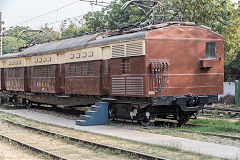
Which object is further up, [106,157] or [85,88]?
[85,88]

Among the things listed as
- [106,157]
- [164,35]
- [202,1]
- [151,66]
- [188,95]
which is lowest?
[106,157]

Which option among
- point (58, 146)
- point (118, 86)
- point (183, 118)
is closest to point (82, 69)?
point (118, 86)

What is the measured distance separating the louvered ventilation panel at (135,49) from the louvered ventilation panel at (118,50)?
1.11 feet

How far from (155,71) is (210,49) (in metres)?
2.67

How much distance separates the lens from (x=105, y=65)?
641 inches

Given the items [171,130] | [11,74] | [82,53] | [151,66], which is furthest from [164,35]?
[11,74]

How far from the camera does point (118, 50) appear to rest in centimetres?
1523

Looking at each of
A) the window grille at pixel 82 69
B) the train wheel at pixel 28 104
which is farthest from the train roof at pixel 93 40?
the train wheel at pixel 28 104

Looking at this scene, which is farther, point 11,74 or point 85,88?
point 11,74

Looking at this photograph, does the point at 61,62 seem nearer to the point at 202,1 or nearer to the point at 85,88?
the point at 85,88

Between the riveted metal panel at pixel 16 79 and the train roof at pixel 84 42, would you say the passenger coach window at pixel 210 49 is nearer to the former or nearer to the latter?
the train roof at pixel 84 42

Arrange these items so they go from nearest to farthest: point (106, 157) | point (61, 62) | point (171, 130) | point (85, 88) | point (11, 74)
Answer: point (106, 157)
point (171, 130)
point (85, 88)
point (61, 62)
point (11, 74)

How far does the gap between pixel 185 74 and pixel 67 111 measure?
9706 millimetres

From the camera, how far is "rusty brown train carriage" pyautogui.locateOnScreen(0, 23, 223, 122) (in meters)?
14.0
